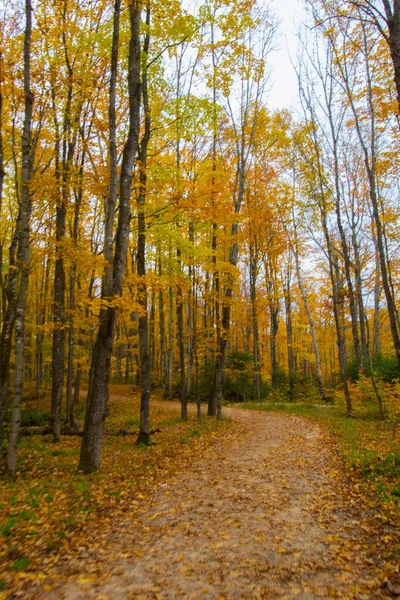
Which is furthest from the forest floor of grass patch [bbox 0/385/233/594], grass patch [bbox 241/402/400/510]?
grass patch [bbox 241/402/400/510]

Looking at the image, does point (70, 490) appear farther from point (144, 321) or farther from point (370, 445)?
point (370, 445)

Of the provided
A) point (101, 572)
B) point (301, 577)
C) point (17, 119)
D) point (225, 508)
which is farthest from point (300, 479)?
point (17, 119)

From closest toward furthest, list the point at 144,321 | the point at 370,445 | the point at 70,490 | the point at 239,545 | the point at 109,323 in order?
1. the point at 239,545
2. the point at 70,490
3. the point at 109,323
4. the point at 370,445
5. the point at 144,321

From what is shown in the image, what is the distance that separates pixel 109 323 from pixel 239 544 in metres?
4.34

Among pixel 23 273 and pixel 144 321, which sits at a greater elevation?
pixel 23 273

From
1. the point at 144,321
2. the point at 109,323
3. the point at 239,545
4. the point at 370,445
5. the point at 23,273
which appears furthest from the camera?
the point at 144,321

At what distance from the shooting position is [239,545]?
3971 mm

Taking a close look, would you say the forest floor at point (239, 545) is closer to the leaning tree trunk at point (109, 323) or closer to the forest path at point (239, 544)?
the forest path at point (239, 544)

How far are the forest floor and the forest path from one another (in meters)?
0.01

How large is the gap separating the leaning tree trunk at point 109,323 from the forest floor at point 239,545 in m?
1.47

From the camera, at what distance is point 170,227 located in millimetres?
10578

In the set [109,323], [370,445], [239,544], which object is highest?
[109,323]

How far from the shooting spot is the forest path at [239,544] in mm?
3145

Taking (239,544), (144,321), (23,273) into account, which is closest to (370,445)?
(239,544)
